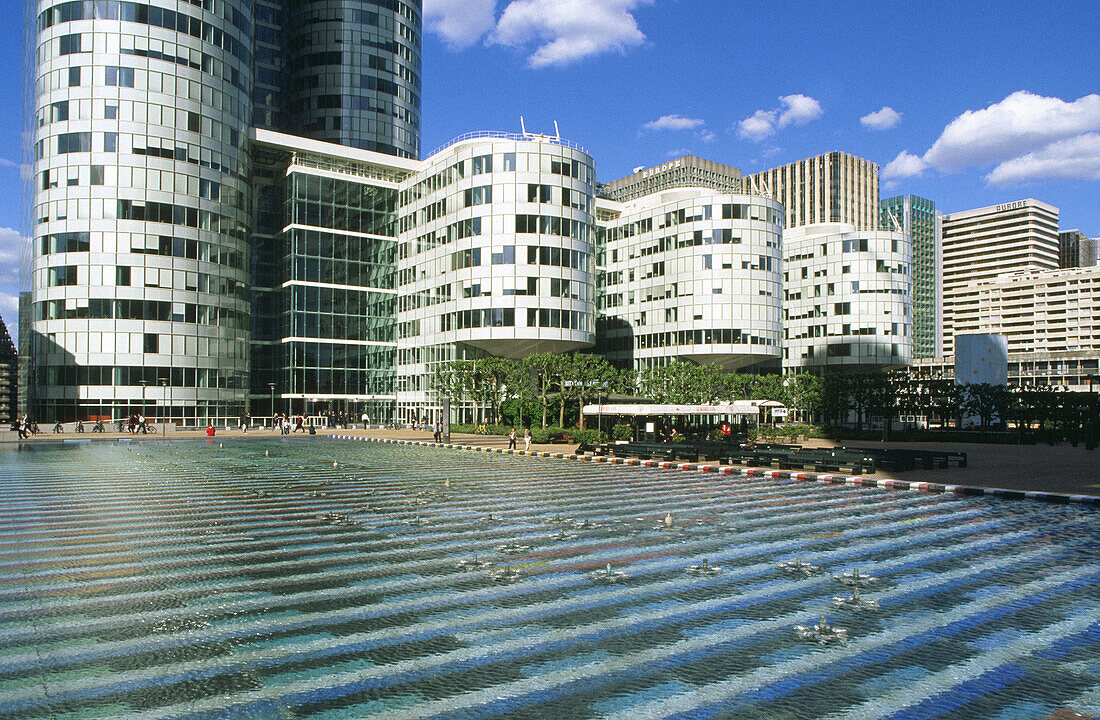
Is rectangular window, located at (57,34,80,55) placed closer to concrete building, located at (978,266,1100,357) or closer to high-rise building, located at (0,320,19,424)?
high-rise building, located at (0,320,19,424)

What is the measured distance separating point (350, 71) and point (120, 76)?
38352 mm

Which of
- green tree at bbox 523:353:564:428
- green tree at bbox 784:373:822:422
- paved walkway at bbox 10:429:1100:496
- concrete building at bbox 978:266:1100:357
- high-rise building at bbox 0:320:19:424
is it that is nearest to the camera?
paved walkway at bbox 10:429:1100:496

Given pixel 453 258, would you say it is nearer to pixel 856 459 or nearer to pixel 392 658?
pixel 856 459

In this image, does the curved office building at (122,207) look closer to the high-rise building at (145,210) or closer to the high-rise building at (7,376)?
the high-rise building at (145,210)

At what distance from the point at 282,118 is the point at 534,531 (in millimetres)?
104790

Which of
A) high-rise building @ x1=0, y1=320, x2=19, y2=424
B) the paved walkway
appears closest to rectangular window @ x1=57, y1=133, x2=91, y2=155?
the paved walkway

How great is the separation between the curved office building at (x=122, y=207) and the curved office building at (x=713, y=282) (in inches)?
1811

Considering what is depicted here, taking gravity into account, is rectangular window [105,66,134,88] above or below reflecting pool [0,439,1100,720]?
above

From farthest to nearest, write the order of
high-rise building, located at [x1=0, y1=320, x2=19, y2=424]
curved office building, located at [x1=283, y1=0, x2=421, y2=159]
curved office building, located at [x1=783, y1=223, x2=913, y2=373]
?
high-rise building, located at [x1=0, y1=320, x2=19, y2=424] → curved office building, located at [x1=283, y1=0, x2=421, y2=159] → curved office building, located at [x1=783, y1=223, x2=913, y2=373]

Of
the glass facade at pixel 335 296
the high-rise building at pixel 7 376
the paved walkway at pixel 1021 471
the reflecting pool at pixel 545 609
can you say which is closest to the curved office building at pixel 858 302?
the paved walkway at pixel 1021 471

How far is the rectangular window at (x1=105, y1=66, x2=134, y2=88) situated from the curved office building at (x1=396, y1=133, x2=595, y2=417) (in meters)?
27.1

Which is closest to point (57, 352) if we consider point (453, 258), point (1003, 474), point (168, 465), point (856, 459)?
point (453, 258)

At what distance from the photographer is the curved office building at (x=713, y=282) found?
8238 cm

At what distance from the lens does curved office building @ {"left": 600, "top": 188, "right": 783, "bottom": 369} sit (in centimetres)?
8238
